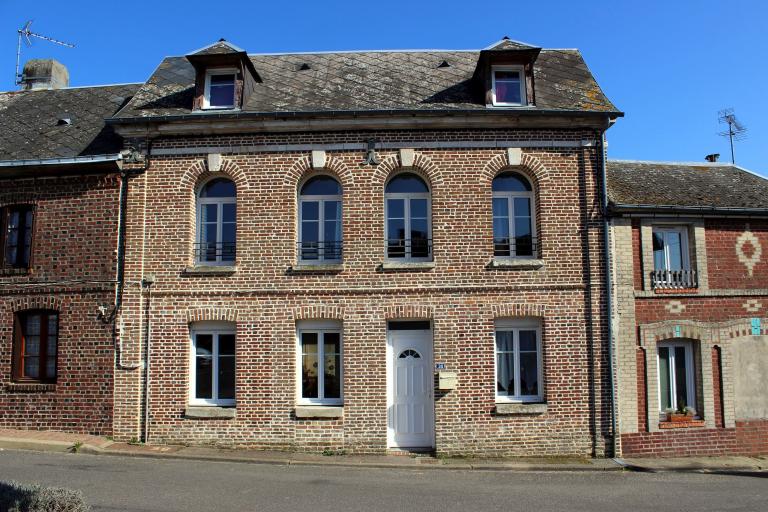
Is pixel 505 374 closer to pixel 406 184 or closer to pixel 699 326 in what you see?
pixel 699 326

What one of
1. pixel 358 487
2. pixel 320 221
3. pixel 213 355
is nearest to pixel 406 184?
pixel 320 221

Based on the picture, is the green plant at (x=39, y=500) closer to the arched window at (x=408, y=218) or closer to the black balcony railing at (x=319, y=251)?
the black balcony railing at (x=319, y=251)

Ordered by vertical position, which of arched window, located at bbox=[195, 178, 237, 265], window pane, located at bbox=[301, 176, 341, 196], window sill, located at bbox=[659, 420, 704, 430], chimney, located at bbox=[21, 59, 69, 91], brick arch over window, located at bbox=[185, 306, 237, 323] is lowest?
window sill, located at bbox=[659, 420, 704, 430]

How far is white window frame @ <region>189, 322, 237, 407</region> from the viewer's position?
12.8m

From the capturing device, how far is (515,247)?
1311 cm

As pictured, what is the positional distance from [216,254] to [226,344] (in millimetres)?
1848

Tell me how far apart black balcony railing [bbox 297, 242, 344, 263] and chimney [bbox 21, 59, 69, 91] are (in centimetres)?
1001

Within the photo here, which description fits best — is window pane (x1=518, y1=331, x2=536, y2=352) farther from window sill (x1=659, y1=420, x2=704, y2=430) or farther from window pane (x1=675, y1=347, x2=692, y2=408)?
window pane (x1=675, y1=347, x2=692, y2=408)

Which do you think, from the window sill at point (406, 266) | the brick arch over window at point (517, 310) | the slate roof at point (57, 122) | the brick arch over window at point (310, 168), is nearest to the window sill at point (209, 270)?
the brick arch over window at point (310, 168)

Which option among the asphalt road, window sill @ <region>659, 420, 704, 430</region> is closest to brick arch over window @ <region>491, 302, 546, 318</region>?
the asphalt road

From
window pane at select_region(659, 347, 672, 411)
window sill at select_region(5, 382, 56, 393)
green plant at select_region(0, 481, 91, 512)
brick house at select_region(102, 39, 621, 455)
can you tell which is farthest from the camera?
window pane at select_region(659, 347, 672, 411)

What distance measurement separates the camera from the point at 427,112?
41.6 feet

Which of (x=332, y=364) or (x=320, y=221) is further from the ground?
(x=320, y=221)

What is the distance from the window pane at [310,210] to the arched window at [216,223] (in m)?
1.41
